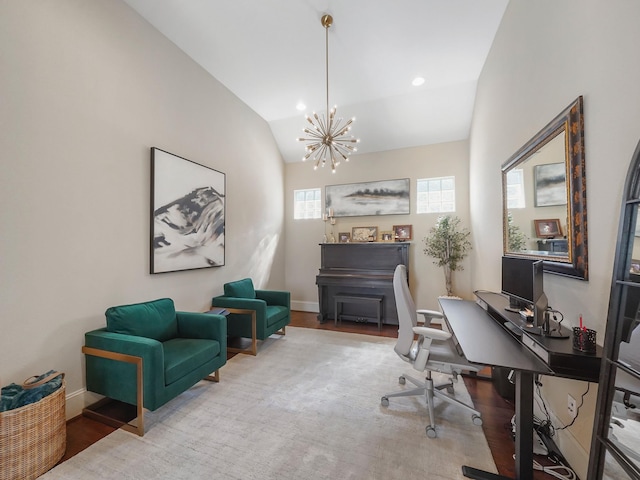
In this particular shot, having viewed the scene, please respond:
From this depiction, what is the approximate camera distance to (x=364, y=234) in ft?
17.1

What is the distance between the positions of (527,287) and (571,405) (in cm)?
A: 77

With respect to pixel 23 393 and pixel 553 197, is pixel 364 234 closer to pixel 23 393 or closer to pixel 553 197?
pixel 553 197

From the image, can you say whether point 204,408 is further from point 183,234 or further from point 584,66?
point 584,66

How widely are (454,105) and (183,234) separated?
4534 millimetres

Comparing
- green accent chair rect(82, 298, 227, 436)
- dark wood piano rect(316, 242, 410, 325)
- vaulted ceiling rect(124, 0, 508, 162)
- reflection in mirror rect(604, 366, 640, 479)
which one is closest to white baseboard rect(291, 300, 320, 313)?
dark wood piano rect(316, 242, 410, 325)

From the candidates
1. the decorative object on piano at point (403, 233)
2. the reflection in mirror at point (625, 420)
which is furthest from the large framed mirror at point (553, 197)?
the decorative object on piano at point (403, 233)

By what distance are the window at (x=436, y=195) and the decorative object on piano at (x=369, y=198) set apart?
264 millimetres

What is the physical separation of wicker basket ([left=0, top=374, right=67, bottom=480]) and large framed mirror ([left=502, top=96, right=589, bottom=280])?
3423 mm

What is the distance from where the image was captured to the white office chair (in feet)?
6.44

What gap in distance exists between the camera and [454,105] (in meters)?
4.23

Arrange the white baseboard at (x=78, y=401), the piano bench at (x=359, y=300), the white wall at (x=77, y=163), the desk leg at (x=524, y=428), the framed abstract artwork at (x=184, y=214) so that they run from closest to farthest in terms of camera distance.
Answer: the desk leg at (x=524, y=428)
the white wall at (x=77, y=163)
the white baseboard at (x=78, y=401)
the framed abstract artwork at (x=184, y=214)
the piano bench at (x=359, y=300)

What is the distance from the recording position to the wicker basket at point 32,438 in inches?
58.9

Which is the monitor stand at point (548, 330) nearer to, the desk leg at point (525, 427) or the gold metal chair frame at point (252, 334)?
the desk leg at point (525, 427)

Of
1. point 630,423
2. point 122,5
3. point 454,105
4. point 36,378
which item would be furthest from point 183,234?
point 454,105
